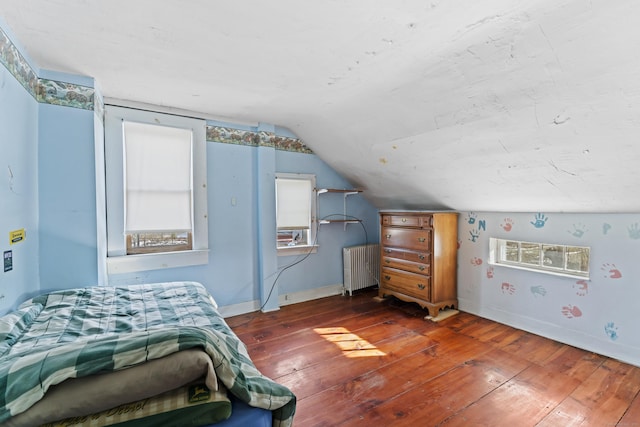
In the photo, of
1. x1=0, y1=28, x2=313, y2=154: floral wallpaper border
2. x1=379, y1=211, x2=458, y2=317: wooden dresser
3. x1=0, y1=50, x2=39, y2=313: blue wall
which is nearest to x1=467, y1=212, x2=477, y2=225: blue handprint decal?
x1=379, y1=211, x2=458, y2=317: wooden dresser

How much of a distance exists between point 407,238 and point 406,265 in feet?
1.11

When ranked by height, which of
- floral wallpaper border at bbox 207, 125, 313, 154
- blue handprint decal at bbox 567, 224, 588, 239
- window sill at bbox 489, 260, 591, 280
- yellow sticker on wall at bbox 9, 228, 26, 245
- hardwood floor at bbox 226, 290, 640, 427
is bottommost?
hardwood floor at bbox 226, 290, 640, 427

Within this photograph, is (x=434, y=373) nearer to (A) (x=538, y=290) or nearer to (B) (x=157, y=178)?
(A) (x=538, y=290)

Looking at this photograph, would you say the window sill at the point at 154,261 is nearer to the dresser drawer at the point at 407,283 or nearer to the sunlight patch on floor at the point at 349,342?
the sunlight patch on floor at the point at 349,342

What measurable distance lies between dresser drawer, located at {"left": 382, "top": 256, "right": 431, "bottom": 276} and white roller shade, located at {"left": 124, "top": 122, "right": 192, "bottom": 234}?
244 cm

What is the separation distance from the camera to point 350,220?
423 centimetres

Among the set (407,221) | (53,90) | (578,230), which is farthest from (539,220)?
(53,90)

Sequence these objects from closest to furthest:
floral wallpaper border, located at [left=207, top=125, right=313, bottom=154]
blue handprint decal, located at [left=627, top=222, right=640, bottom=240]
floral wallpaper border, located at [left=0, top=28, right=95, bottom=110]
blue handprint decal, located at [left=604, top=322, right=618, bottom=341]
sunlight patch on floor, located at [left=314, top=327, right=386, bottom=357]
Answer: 1. floral wallpaper border, located at [left=0, top=28, right=95, bottom=110]
2. blue handprint decal, located at [left=627, top=222, right=640, bottom=240]
3. blue handprint decal, located at [left=604, top=322, right=618, bottom=341]
4. sunlight patch on floor, located at [left=314, top=327, right=386, bottom=357]
5. floral wallpaper border, located at [left=207, top=125, right=313, bottom=154]

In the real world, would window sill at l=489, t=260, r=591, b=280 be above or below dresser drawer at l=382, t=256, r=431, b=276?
above

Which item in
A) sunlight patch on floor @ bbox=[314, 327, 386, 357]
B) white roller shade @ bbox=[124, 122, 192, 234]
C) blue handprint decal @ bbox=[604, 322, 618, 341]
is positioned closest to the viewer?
blue handprint decal @ bbox=[604, 322, 618, 341]

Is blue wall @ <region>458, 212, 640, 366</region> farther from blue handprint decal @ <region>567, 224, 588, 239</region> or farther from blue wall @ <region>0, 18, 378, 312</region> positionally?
blue wall @ <region>0, 18, 378, 312</region>

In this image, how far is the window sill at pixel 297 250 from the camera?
3.81 m

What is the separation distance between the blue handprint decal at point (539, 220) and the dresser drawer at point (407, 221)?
98 cm

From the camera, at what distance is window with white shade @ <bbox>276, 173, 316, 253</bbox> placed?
3.83m
